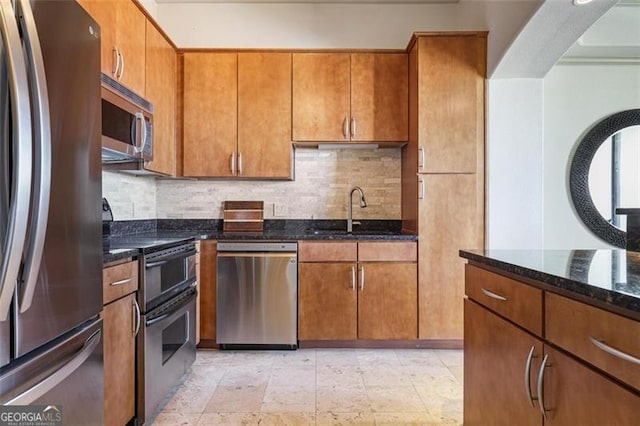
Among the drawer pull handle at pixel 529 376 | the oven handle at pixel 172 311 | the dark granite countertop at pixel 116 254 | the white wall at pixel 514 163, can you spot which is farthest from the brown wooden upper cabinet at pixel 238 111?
the drawer pull handle at pixel 529 376

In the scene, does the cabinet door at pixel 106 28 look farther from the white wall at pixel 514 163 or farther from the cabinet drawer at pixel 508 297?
the white wall at pixel 514 163

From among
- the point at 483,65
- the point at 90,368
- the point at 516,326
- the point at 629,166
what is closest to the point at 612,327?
the point at 516,326

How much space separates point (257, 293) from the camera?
8.77 ft

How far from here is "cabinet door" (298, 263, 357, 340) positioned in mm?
2742

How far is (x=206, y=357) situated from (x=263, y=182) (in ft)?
5.10

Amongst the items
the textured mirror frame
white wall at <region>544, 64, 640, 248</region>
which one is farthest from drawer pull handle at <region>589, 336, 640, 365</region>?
the textured mirror frame

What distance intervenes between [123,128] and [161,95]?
34.7 inches

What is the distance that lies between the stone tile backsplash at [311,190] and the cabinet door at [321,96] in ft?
1.13

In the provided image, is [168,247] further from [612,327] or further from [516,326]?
[612,327]

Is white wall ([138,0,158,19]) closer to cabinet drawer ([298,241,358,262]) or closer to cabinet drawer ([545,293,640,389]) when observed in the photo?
cabinet drawer ([298,241,358,262])

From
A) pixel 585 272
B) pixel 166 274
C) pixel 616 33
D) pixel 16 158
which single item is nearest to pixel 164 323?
pixel 166 274

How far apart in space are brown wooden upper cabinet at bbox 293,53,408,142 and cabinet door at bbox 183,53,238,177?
539mm

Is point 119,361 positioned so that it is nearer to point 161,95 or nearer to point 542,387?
point 542,387

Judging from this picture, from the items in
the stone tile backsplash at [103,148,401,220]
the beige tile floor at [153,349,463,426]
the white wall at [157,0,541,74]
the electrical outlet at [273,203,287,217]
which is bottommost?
the beige tile floor at [153,349,463,426]
